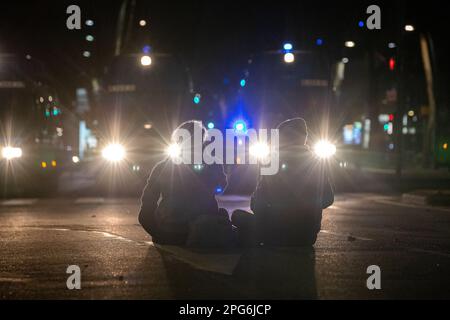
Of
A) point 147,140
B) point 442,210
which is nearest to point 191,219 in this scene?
point 442,210

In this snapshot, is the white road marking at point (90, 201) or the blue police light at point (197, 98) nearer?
the white road marking at point (90, 201)

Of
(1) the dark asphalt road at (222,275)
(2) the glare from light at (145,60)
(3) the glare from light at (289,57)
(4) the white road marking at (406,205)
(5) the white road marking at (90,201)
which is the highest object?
(3) the glare from light at (289,57)

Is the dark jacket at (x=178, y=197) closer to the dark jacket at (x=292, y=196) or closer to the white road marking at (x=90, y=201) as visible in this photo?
the dark jacket at (x=292, y=196)

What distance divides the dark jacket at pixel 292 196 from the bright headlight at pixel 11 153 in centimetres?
1481

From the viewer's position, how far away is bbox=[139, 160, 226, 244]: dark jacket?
33.9ft

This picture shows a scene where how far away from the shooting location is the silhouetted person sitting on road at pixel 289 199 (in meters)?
10.4

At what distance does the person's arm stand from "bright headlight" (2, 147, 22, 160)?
46.5ft

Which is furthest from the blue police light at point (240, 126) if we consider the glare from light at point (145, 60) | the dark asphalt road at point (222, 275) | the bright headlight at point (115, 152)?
the dark asphalt road at point (222, 275)

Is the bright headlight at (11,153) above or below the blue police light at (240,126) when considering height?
below

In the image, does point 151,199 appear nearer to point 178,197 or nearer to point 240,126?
point 178,197

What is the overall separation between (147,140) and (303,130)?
17.6 metres

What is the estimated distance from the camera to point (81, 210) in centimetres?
1697

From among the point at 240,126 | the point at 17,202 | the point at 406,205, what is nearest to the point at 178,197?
the point at 406,205

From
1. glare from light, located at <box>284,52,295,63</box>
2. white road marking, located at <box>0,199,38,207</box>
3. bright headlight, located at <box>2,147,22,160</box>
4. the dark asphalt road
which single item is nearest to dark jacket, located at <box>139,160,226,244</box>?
the dark asphalt road
